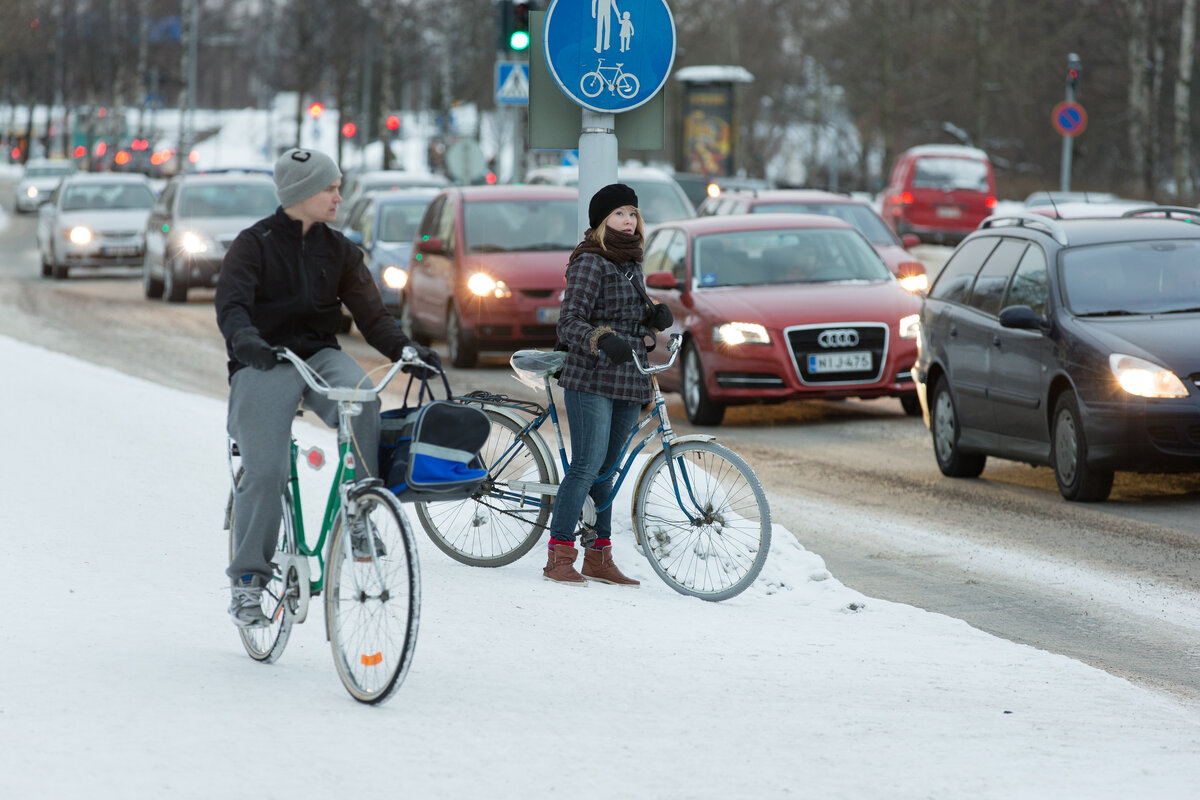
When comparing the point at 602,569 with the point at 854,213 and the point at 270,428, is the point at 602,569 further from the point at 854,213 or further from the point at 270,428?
the point at 854,213

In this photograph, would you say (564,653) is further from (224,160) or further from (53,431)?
(224,160)

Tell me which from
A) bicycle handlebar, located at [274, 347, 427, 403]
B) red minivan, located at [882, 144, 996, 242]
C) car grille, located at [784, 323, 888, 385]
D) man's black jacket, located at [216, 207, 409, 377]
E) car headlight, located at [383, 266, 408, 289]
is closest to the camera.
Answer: bicycle handlebar, located at [274, 347, 427, 403]

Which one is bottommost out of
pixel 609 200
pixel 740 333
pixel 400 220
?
pixel 740 333

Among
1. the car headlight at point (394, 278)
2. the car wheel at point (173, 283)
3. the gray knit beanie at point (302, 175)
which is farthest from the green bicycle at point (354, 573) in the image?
the car wheel at point (173, 283)

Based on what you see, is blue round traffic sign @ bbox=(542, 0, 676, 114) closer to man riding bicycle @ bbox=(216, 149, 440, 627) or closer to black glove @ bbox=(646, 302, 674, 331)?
black glove @ bbox=(646, 302, 674, 331)

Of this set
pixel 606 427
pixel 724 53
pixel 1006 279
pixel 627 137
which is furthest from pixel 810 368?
pixel 724 53

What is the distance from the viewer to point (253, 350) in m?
5.34

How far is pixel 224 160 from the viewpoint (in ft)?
401

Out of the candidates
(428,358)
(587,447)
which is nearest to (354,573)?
(428,358)

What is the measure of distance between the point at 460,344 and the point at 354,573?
43.1 ft

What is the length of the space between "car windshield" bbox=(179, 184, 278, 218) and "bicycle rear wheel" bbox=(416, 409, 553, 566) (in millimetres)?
18134

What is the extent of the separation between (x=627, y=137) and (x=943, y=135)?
6190 cm

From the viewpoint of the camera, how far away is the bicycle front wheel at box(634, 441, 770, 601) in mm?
7238

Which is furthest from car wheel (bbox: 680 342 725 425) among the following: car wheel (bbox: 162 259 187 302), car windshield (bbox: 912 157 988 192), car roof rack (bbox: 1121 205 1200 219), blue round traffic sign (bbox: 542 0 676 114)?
car windshield (bbox: 912 157 988 192)
